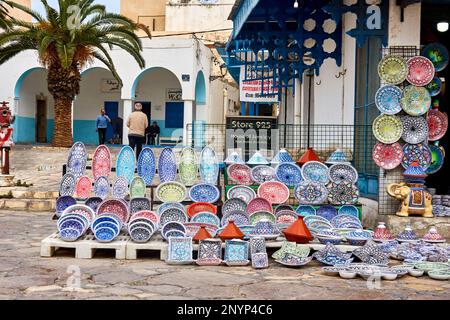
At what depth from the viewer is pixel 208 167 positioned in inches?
345

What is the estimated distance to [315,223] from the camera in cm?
754

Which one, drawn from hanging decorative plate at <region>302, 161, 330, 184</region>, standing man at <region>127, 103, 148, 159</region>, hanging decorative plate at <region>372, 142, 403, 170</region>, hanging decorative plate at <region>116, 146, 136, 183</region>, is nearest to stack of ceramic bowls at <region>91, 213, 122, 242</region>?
hanging decorative plate at <region>116, 146, 136, 183</region>

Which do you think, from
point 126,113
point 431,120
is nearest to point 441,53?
point 431,120

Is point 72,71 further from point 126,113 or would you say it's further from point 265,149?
point 265,149

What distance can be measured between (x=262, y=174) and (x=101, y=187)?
221 centimetres

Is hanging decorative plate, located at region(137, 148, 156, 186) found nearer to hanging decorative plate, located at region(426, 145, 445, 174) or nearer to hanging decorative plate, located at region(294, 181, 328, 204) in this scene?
hanging decorative plate, located at region(294, 181, 328, 204)

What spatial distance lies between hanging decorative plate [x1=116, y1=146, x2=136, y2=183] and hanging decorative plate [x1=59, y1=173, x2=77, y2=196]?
67 centimetres

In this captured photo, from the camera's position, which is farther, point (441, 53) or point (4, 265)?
point (441, 53)

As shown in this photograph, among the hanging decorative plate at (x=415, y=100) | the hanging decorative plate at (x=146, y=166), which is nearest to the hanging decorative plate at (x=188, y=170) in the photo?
the hanging decorative plate at (x=146, y=166)

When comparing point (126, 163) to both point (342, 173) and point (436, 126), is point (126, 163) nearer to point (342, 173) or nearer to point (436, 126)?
point (342, 173)

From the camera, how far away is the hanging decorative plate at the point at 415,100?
27.6ft

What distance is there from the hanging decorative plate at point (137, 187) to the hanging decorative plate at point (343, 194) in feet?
7.98

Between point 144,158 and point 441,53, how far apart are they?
439 cm

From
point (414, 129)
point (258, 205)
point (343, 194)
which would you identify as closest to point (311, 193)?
point (343, 194)
